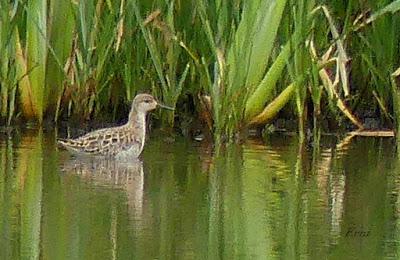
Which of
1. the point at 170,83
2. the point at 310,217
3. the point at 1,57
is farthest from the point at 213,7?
the point at 310,217

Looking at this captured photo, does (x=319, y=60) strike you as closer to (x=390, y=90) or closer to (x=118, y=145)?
(x=390, y=90)

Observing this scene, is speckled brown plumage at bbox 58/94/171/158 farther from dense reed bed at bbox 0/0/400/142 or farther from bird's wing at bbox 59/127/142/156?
dense reed bed at bbox 0/0/400/142

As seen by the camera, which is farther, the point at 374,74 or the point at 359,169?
the point at 374,74

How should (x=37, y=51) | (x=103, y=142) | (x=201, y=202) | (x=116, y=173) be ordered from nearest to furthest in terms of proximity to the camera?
(x=201, y=202), (x=116, y=173), (x=103, y=142), (x=37, y=51)

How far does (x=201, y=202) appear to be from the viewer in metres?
5.50

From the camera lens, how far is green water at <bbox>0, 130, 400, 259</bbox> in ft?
15.0

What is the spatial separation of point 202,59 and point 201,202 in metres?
1.99

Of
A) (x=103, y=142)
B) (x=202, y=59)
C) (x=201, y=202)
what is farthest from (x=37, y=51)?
(x=201, y=202)

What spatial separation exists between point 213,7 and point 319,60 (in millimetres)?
734

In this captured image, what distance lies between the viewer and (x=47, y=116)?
26.2ft

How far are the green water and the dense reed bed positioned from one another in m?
0.29

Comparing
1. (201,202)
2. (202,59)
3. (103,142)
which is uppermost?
(202,59)

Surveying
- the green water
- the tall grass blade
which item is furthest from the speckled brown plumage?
the tall grass blade

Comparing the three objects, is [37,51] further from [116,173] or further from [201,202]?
[201,202]
